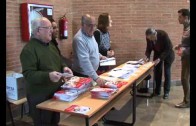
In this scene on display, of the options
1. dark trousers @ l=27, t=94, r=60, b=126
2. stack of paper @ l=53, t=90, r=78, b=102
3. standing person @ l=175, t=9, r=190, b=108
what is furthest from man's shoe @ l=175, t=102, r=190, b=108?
dark trousers @ l=27, t=94, r=60, b=126

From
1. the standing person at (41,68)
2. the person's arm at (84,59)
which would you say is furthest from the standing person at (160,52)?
the standing person at (41,68)

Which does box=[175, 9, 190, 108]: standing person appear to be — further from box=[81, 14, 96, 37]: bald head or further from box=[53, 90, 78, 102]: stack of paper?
box=[53, 90, 78, 102]: stack of paper

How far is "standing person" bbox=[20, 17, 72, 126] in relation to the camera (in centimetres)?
233

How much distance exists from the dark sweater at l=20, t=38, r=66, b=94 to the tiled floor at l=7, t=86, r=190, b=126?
155cm

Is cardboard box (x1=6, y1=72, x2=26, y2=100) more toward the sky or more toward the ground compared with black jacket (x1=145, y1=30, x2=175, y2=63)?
more toward the ground

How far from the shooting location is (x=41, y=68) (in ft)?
8.00

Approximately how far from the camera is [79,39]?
290 centimetres

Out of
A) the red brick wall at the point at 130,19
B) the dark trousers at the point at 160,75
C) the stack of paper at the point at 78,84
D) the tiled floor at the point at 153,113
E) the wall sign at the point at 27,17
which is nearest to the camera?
the stack of paper at the point at 78,84

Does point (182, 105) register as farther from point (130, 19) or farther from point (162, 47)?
point (130, 19)

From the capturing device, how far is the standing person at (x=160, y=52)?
15.7 ft

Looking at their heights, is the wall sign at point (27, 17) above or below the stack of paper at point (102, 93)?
above

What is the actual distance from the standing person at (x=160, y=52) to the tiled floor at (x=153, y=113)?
32cm

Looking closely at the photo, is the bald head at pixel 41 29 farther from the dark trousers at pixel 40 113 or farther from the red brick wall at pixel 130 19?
the red brick wall at pixel 130 19

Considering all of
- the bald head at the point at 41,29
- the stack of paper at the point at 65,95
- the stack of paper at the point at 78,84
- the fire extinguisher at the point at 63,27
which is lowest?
the stack of paper at the point at 65,95
